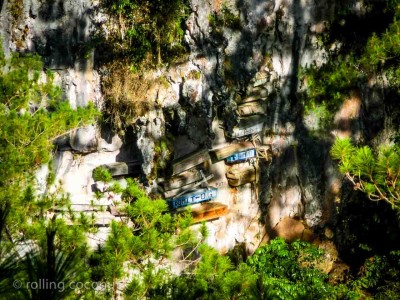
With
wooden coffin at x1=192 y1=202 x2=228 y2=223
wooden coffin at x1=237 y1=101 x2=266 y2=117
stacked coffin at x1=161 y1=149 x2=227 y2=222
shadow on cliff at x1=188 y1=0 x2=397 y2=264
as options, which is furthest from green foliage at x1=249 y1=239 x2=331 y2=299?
wooden coffin at x1=237 y1=101 x2=266 y2=117

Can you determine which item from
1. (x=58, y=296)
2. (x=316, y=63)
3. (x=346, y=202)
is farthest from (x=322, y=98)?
(x=58, y=296)

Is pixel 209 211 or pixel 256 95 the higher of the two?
pixel 256 95

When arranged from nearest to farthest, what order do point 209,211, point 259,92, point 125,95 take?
point 125,95 < point 209,211 < point 259,92

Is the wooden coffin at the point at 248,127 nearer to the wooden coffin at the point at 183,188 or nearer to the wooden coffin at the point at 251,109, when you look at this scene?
the wooden coffin at the point at 251,109

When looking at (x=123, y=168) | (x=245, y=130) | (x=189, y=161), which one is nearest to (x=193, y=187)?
(x=189, y=161)

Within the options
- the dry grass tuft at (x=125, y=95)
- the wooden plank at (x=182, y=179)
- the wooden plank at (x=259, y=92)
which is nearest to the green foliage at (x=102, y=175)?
the dry grass tuft at (x=125, y=95)

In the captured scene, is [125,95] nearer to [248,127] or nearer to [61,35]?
[61,35]
